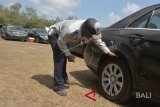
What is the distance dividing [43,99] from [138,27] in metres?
1.91

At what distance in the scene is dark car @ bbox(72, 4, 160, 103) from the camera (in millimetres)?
4680

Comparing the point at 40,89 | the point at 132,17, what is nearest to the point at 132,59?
the point at 132,17

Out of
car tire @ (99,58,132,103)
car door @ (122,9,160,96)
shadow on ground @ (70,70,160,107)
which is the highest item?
car door @ (122,9,160,96)

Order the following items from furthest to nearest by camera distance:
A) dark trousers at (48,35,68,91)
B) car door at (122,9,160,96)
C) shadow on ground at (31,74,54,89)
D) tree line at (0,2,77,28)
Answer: tree line at (0,2,77,28), shadow on ground at (31,74,54,89), dark trousers at (48,35,68,91), car door at (122,9,160,96)

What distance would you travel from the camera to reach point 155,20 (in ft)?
16.4

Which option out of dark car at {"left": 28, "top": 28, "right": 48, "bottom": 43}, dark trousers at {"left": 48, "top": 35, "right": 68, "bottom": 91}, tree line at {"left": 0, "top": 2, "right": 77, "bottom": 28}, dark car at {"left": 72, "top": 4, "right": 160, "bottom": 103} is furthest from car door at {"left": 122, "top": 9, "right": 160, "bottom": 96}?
tree line at {"left": 0, "top": 2, "right": 77, "bottom": 28}

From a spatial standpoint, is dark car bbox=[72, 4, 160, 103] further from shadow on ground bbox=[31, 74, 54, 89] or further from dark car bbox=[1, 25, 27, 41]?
dark car bbox=[1, 25, 27, 41]

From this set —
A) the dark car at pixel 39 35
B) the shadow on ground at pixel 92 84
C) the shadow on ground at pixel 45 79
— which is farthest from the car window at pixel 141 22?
the dark car at pixel 39 35

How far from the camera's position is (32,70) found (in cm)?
779

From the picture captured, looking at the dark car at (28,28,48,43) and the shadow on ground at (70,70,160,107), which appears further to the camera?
the dark car at (28,28,48,43)

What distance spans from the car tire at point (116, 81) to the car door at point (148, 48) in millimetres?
284

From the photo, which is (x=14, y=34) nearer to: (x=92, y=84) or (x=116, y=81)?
(x=92, y=84)

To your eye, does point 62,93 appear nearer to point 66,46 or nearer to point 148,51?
point 66,46

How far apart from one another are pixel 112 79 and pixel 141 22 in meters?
1.05
